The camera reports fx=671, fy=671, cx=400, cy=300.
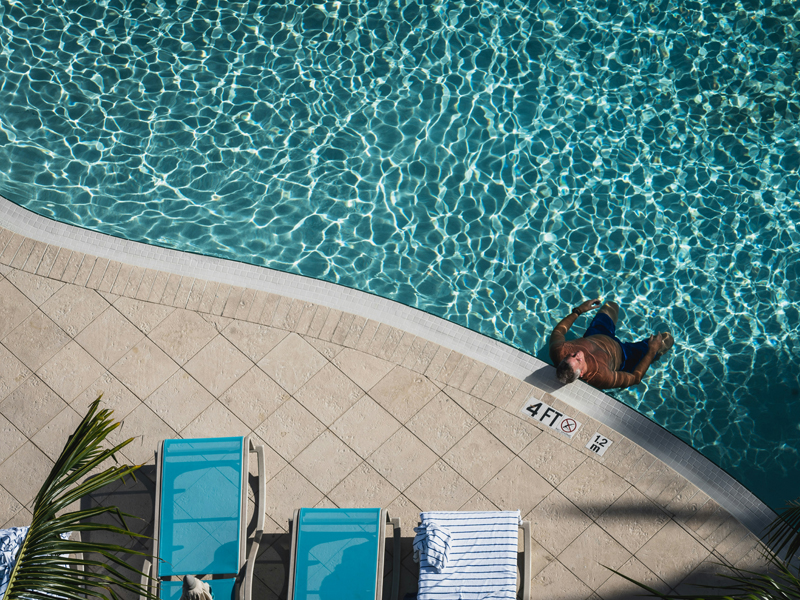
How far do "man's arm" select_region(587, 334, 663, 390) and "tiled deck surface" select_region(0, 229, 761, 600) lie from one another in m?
0.51

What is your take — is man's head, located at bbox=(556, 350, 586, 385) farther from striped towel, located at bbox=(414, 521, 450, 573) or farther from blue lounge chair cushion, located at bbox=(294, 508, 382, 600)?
blue lounge chair cushion, located at bbox=(294, 508, 382, 600)

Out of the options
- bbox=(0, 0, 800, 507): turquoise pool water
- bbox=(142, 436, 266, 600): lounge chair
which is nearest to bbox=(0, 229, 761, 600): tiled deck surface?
bbox=(142, 436, 266, 600): lounge chair

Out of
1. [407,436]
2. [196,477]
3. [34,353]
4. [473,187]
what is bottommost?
[34,353]

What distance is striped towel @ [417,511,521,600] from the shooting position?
19.3 ft

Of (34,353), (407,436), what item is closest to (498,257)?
(407,436)

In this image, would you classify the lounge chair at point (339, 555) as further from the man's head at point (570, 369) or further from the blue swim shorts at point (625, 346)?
the blue swim shorts at point (625, 346)

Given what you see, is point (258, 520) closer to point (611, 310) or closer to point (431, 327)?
point (431, 327)

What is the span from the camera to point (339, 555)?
19.7 feet

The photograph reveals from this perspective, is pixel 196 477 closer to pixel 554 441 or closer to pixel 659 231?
pixel 554 441

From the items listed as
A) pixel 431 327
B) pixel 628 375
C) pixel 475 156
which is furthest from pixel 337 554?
pixel 475 156

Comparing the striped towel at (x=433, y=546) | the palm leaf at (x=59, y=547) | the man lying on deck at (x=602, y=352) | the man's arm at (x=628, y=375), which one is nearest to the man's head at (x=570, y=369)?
the man lying on deck at (x=602, y=352)

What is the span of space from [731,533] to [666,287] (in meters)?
2.92

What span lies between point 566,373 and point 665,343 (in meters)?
1.75

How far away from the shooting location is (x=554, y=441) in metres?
6.82
